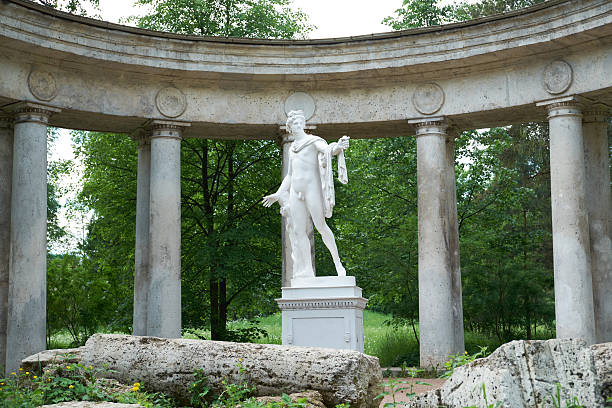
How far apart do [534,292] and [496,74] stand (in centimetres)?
1064

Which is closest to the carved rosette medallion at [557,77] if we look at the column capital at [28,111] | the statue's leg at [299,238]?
the statue's leg at [299,238]

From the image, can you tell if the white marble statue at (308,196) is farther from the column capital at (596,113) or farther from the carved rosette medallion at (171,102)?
the column capital at (596,113)

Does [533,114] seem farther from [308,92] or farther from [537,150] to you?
[537,150]

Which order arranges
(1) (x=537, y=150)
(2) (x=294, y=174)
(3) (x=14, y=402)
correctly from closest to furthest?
(3) (x=14, y=402) < (2) (x=294, y=174) < (1) (x=537, y=150)

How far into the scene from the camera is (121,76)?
23234 millimetres

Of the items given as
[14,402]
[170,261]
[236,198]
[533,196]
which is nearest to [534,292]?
[533,196]

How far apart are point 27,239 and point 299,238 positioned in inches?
327

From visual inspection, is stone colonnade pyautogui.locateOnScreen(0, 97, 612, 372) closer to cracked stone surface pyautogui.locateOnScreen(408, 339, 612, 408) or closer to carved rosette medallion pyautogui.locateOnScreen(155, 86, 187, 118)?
carved rosette medallion pyautogui.locateOnScreen(155, 86, 187, 118)

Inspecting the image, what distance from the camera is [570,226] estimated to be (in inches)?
841

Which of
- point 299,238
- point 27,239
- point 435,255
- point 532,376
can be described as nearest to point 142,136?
point 27,239

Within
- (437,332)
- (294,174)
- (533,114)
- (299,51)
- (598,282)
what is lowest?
(437,332)

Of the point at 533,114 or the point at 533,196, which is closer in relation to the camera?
the point at 533,114

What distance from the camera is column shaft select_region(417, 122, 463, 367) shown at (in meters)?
22.9

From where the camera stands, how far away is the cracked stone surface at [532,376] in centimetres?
643
